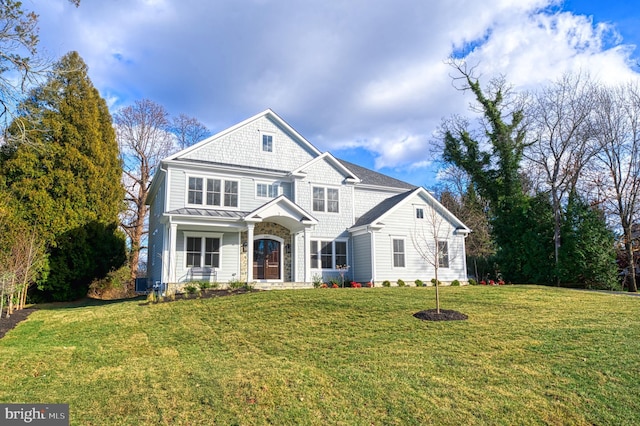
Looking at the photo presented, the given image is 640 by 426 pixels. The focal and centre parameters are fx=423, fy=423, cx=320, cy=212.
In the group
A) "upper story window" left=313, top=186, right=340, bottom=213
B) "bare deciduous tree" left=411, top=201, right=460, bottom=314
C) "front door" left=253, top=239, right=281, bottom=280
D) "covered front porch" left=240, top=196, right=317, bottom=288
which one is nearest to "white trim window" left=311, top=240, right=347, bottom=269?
"covered front porch" left=240, top=196, right=317, bottom=288

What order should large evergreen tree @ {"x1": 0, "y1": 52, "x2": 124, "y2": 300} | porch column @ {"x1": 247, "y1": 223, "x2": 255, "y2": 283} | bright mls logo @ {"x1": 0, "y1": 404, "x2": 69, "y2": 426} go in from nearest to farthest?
bright mls logo @ {"x1": 0, "y1": 404, "x2": 69, "y2": 426}, porch column @ {"x1": 247, "y1": 223, "x2": 255, "y2": 283}, large evergreen tree @ {"x1": 0, "y1": 52, "x2": 124, "y2": 300}

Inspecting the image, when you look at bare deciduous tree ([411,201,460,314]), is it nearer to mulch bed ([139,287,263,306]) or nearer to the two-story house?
the two-story house

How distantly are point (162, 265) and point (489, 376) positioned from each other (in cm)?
1337

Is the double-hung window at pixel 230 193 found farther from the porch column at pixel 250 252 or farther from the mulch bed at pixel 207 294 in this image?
the mulch bed at pixel 207 294

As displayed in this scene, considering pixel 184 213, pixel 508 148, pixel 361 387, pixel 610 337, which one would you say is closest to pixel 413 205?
pixel 508 148

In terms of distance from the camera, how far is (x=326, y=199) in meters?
20.0

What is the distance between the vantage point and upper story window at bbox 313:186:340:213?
64.8 feet

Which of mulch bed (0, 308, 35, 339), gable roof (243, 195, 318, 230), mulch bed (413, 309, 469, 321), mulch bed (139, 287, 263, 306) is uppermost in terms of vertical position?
gable roof (243, 195, 318, 230)

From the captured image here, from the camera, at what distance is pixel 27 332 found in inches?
408

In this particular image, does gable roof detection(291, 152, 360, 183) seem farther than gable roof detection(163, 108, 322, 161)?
Yes

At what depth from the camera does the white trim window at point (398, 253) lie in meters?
19.8

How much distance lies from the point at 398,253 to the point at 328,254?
3.32m

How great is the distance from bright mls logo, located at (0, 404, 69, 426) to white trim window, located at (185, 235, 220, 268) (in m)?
11.9

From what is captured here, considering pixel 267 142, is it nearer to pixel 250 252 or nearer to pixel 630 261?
pixel 250 252
